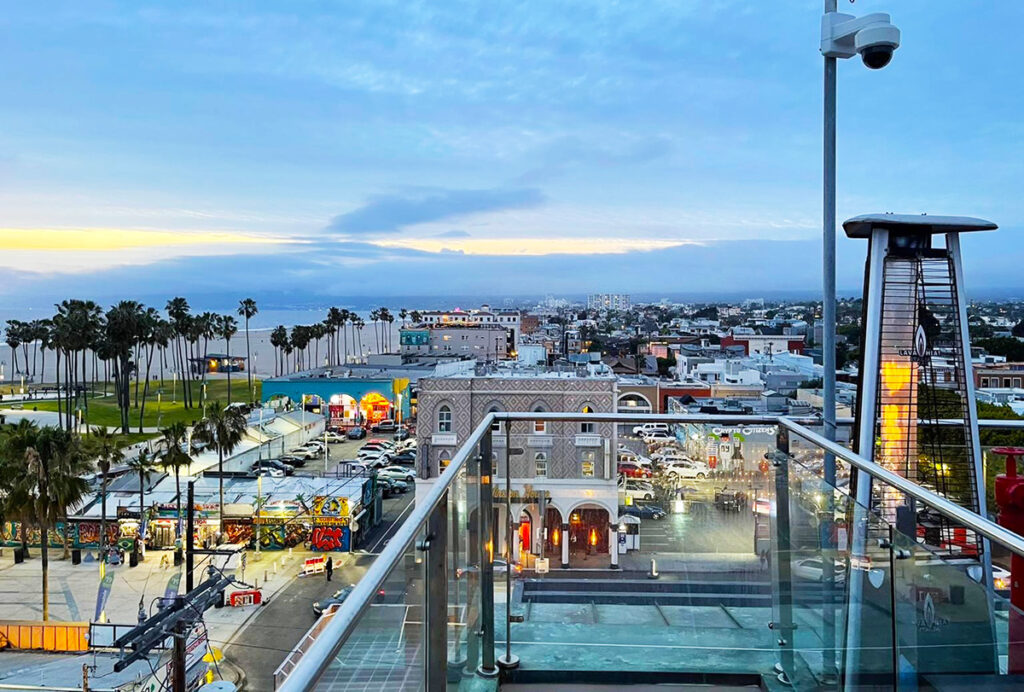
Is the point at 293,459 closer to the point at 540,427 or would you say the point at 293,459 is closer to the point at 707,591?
the point at 540,427

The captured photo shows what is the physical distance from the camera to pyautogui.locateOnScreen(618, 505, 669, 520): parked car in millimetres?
2916

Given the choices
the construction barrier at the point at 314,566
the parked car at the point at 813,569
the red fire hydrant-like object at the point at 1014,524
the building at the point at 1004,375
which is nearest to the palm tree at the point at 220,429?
the construction barrier at the point at 314,566

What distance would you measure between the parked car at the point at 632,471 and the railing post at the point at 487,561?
67 centimetres

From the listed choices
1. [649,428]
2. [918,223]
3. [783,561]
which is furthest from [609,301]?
[783,561]

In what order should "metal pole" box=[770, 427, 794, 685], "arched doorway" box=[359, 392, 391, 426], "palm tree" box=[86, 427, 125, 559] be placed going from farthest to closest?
"arched doorway" box=[359, 392, 391, 426]
"palm tree" box=[86, 427, 125, 559]
"metal pole" box=[770, 427, 794, 685]

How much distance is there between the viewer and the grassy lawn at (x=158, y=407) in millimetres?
42406

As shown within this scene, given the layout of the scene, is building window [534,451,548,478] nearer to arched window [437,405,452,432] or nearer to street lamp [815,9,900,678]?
street lamp [815,9,900,678]

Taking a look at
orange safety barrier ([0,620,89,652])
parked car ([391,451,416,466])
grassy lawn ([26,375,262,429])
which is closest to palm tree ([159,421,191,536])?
orange safety barrier ([0,620,89,652])

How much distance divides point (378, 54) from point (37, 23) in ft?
49.7

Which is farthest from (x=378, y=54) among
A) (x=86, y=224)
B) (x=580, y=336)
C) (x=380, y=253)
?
(x=380, y=253)

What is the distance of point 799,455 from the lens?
8.46 ft

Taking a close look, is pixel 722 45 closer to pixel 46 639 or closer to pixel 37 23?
pixel 46 639

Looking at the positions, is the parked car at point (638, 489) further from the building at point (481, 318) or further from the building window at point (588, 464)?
the building at point (481, 318)

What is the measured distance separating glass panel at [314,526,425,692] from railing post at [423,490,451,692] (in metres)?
0.07
